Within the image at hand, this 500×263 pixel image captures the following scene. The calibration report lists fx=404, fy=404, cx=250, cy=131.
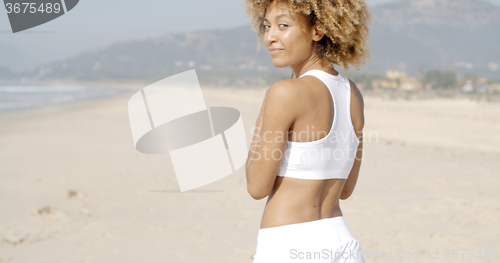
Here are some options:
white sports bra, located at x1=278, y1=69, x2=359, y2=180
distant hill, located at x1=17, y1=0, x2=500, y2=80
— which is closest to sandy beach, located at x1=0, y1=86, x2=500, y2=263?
white sports bra, located at x1=278, y1=69, x2=359, y2=180

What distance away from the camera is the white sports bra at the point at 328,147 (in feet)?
3.81

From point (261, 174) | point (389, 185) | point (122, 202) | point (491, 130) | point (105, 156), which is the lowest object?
Answer: point (491, 130)

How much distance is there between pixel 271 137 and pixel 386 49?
148602 mm

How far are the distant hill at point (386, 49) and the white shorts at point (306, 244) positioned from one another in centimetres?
10281

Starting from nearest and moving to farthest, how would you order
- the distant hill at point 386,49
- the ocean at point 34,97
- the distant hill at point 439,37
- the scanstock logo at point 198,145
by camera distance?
the scanstock logo at point 198,145 → the ocean at point 34,97 → the distant hill at point 439,37 → the distant hill at point 386,49

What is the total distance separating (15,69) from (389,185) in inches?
8647

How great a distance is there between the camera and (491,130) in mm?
12414

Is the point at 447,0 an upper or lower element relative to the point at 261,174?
lower

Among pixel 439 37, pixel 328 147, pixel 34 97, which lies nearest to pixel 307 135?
pixel 328 147

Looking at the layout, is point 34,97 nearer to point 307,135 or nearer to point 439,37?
point 307,135

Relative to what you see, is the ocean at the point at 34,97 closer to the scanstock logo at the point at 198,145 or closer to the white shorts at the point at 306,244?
the scanstock logo at the point at 198,145

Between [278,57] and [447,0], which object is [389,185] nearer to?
[278,57]

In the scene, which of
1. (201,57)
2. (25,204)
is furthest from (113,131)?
(201,57)

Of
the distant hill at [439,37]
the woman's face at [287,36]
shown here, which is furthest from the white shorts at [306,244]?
the distant hill at [439,37]
